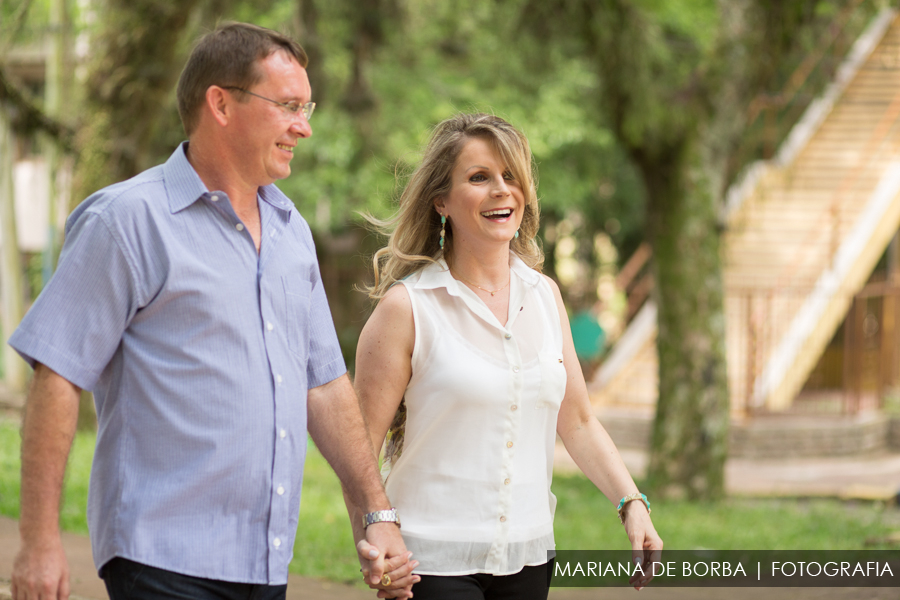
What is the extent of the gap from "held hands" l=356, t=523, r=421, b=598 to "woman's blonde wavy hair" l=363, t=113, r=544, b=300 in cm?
75

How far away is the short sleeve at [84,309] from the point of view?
218cm

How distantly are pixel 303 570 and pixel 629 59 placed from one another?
18.3 ft

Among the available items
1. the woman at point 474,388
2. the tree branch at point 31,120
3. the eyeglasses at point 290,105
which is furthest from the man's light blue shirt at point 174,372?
the tree branch at point 31,120

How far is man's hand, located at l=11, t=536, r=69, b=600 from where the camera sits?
2.10m

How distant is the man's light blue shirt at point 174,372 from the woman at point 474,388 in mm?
460

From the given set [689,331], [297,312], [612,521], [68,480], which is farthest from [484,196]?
[689,331]

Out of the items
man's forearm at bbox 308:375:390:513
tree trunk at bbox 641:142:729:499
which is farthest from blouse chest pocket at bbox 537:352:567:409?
tree trunk at bbox 641:142:729:499

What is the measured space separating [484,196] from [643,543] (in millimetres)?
1113

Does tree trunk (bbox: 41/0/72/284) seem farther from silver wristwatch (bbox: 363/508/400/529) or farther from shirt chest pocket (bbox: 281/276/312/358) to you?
silver wristwatch (bbox: 363/508/400/529)

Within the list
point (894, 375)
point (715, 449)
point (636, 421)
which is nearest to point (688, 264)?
point (715, 449)

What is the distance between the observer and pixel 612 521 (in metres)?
8.57

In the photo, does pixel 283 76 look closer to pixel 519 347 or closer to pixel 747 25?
pixel 519 347

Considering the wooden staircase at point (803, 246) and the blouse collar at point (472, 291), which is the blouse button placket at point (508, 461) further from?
the wooden staircase at point (803, 246)

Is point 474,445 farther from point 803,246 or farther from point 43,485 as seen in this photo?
point 803,246
